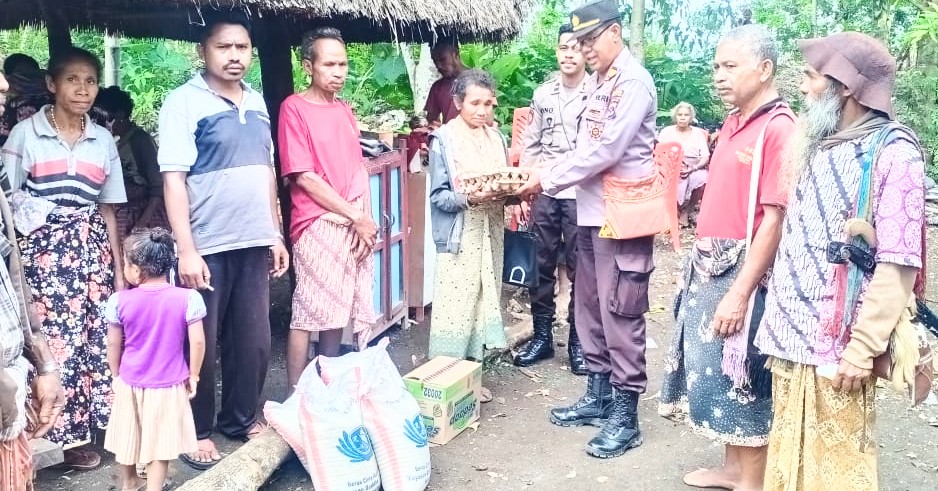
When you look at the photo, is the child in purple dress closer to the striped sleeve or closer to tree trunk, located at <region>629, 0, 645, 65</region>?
the striped sleeve

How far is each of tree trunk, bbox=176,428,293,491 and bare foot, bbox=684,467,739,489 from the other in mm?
1830

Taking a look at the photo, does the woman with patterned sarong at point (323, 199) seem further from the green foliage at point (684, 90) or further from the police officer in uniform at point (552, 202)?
the green foliage at point (684, 90)

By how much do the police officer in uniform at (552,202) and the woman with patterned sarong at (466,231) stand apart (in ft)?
2.10

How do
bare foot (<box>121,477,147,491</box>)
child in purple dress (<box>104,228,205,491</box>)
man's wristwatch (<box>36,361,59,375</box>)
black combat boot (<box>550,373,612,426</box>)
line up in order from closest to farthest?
man's wristwatch (<box>36,361,59,375</box>) < child in purple dress (<box>104,228,205,491</box>) < bare foot (<box>121,477,147,491</box>) < black combat boot (<box>550,373,612,426</box>)

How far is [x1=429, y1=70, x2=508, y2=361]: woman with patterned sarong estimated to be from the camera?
4465 millimetres

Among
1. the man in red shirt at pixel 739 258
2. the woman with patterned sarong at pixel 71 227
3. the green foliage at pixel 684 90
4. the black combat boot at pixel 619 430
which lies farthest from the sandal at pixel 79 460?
the green foliage at pixel 684 90

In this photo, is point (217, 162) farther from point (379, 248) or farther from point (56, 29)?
point (56, 29)

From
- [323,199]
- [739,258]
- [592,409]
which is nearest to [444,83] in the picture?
[323,199]

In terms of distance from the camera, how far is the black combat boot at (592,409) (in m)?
4.36

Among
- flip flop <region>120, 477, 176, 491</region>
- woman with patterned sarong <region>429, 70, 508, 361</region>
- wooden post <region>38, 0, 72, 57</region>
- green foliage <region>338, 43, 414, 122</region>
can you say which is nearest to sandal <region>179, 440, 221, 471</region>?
flip flop <region>120, 477, 176, 491</region>

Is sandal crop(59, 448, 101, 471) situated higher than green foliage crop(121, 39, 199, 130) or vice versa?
green foliage crop(121, 39, 199, 130)

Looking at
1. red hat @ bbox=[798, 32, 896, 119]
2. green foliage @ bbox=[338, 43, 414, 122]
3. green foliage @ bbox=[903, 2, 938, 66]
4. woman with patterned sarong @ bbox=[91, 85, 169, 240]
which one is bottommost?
woman with patterned sarong @ bbox=[91, 85, 169, 240]

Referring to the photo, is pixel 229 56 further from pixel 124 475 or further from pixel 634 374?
pixel 634 374

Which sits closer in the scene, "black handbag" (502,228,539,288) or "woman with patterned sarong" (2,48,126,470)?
"woman with patterned sarong" (2,48,126,470)
